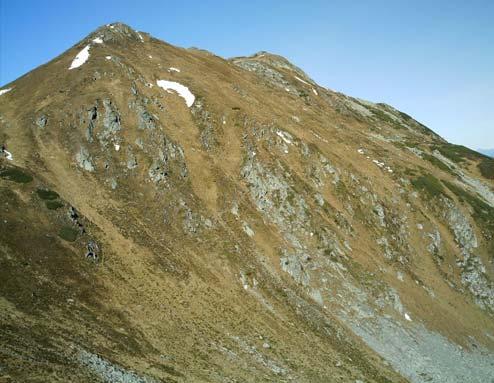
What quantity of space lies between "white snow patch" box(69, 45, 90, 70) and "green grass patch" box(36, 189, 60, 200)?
1442 inches

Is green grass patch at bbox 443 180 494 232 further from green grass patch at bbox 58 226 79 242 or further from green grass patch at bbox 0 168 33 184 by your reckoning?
green grass patch at bbox 0 168 33 184

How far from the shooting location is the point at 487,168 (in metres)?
116

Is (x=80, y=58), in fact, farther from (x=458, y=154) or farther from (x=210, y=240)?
(x=458, y=154)

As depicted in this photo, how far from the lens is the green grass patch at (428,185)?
84750 millimetres

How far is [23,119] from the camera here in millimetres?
61281

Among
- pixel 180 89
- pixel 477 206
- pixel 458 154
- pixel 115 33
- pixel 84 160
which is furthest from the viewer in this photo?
pixel 458 154

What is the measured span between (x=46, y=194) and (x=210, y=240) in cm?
2044

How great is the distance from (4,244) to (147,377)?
1947cm

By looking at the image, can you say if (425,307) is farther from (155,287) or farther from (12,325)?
(12,325)

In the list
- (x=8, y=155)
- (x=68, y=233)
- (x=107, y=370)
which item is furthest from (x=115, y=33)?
(x=107, y=370)

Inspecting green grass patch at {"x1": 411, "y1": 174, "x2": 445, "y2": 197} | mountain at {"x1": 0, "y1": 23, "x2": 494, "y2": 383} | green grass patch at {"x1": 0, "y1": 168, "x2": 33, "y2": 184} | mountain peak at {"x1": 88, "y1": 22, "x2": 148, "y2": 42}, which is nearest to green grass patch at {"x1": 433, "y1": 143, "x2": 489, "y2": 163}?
mountain at {"x1": 0, "y1": 23, "x2": 494, "y2": 383}

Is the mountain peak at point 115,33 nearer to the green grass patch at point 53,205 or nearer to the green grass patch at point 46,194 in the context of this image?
the green grass patch at point 46,194

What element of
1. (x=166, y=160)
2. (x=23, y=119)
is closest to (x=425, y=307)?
(x=166, y=160)

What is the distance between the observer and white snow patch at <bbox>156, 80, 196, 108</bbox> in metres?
75.9
